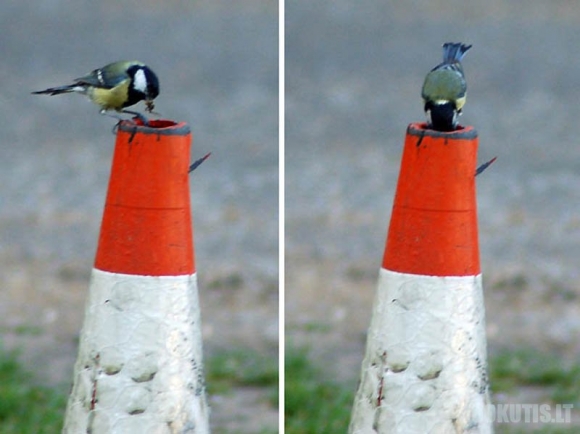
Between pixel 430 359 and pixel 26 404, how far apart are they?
2.12 metres

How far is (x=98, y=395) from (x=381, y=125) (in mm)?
8111

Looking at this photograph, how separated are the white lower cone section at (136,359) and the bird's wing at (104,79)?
1008 mm

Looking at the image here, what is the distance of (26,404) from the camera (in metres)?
4.98

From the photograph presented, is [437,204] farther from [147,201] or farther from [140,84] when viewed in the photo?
[140,84]

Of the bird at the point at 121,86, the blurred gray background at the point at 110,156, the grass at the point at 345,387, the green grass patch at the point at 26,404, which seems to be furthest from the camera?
the blurred gray background at the point at 110,156

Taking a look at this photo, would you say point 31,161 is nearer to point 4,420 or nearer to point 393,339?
point 4,420

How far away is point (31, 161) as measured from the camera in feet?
32.4

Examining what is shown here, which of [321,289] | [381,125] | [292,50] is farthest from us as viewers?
[292,50]

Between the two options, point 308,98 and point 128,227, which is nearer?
point 128,227

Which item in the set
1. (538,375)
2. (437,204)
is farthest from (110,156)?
(437,204)

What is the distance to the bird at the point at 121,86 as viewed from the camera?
4121mm

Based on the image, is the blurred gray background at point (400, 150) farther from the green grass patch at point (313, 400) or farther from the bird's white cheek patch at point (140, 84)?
the bird's white cheek patch at point (140, 84)

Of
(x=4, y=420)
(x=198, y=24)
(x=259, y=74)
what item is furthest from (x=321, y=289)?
(x=198, y=24)

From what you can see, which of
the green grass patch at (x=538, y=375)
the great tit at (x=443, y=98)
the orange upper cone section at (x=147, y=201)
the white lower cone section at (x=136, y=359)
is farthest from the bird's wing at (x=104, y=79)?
the green grass patch at (x=538, y=375)
